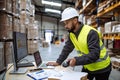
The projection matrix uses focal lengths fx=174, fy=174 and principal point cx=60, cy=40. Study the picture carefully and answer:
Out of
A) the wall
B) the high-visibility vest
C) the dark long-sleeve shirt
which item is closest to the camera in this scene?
the dark long-sleeve shirt

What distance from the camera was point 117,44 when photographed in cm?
704

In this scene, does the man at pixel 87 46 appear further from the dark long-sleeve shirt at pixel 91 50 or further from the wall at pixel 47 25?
the wall at pixel 47 25

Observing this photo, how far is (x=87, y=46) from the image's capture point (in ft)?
7.68

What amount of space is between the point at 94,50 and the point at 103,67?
1.55ft

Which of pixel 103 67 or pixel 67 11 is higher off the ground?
pixel 67 11

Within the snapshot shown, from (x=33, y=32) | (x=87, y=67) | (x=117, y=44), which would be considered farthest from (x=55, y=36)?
(x=87, y=67)

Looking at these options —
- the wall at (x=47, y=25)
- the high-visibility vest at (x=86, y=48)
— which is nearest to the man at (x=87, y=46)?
the high-visibility vest at (x=86, y=48)

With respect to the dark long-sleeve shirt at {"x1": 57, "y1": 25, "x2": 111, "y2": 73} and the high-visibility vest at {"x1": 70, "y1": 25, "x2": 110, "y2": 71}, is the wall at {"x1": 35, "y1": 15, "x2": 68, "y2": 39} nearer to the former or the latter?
the high-visibility vest at {"x1": 70, "y1": 25, "x2": 110, "y2": 71}

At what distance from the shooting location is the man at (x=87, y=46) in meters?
2.18

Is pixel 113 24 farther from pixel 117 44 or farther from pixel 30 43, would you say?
pixel 30 43

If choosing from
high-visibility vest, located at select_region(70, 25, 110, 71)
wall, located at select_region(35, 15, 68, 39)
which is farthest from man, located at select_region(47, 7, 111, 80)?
wall, located at select_region(35, 15, 68, 39)

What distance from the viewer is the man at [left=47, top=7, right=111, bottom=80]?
218cm

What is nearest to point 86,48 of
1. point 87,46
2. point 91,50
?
point 87,46

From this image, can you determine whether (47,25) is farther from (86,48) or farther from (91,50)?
(91,50)
